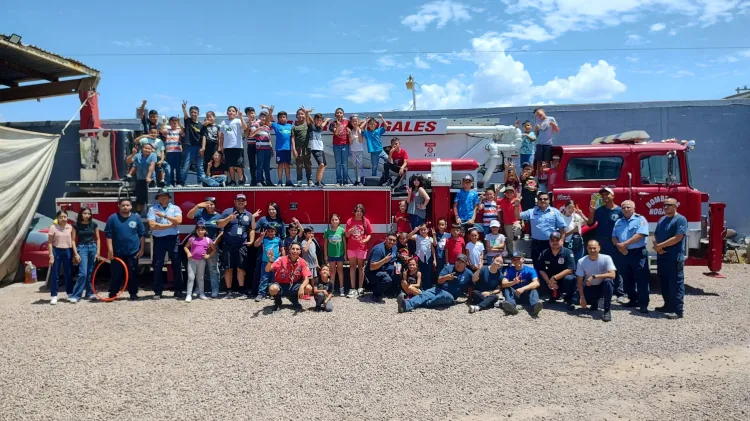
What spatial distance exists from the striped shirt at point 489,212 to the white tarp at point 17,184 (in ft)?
30.7

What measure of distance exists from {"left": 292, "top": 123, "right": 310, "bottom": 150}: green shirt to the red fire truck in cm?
96

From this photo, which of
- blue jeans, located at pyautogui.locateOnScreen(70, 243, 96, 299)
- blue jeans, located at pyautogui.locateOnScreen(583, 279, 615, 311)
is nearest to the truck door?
blue jeans, located at pyautogui.locateOnScreen(583, 279, 615, 311)

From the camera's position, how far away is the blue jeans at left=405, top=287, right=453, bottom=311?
802 cm

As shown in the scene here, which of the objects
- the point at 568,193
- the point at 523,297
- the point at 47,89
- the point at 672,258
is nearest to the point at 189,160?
the point at 523,297

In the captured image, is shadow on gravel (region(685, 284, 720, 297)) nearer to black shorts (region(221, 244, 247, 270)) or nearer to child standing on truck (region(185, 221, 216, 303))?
black shorts (region(221, 244, 247, 270))

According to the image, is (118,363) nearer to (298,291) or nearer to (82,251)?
(298,291)

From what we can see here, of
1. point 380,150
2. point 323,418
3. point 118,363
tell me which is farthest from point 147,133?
point 323,418

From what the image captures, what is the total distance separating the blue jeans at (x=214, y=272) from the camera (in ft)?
29.0

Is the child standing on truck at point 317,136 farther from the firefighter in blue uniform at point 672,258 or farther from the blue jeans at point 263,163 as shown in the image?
the firefighter in blue uniform at point 672,258

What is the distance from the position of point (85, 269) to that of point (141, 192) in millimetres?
1649

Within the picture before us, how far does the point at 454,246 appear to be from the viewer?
8648 mm

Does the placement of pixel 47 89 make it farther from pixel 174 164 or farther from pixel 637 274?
pixel 637 274

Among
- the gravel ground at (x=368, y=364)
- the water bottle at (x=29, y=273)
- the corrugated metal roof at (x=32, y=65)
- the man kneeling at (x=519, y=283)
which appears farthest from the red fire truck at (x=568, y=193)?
the corrugated metal roof at (x=32, y=65)

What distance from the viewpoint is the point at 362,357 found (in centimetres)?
590
